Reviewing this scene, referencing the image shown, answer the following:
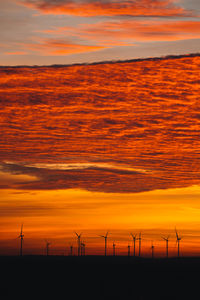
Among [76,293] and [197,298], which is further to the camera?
[76,293]

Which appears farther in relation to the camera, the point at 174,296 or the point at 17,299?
the point at 174,296

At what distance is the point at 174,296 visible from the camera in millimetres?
119562

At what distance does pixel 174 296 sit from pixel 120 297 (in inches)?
567

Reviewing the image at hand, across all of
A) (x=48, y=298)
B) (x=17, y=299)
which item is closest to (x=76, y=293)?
(x=48, y=298)

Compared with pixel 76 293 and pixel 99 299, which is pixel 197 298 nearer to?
pixel 99 299

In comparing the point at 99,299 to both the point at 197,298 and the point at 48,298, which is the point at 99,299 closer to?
the point at 48,298

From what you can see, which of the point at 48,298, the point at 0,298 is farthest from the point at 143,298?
the point at 0,298

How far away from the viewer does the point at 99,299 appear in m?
109

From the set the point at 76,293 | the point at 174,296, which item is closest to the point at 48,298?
the point at 76,293

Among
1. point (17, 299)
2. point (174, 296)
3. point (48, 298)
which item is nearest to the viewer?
point (17, 299)

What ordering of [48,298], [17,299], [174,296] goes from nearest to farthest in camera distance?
[17,299]
[48,298]
[174,296]

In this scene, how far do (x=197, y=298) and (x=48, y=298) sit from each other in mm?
31681

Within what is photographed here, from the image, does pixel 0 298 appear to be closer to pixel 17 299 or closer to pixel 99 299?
pixel 17 299

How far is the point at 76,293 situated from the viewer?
126 metres
